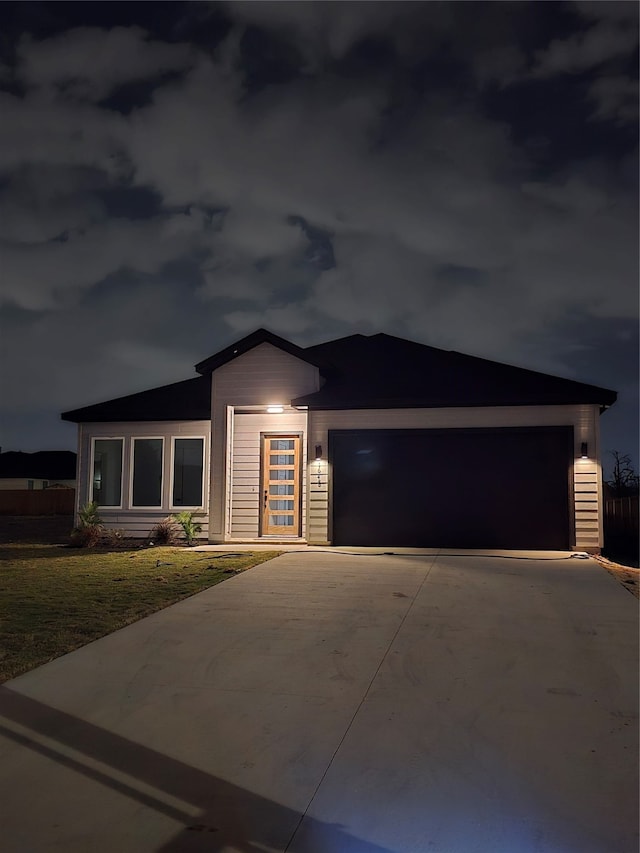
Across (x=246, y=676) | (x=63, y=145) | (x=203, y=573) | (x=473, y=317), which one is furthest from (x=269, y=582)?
(x=473, y=317)

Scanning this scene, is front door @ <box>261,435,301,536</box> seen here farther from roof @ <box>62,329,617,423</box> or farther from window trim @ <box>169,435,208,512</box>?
roof @ <box>62,329,617,423</box>

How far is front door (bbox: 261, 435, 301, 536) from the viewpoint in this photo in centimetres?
1417

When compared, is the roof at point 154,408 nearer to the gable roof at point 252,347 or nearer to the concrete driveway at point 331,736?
the gable roof at point 252,347

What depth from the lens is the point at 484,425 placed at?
1261 cm

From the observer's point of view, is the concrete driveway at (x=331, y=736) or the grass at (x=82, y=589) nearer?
the concrete driveway at (x=331, y=736)

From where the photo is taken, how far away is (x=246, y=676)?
15.4 feet

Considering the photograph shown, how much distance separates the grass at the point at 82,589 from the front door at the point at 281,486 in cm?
220

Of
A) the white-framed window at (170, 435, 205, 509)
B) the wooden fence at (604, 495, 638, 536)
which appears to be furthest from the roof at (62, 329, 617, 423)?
the wooden fence at (604, 495, 638, 536)

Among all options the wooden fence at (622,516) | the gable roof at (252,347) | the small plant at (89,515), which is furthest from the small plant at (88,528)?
the wooden fence at (622,516)

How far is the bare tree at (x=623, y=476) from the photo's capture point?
24.0 meters

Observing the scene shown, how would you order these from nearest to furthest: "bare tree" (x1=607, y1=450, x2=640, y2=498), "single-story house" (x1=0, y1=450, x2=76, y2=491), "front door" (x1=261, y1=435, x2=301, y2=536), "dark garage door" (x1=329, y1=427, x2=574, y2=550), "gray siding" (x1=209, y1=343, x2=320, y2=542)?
"dark garage door" (x1=329, y1=427, x2=574, y2=550)
"gray siding" (x1=209, y1=343, x2=320, y2=542)
"front door" (x1=261, y1=435, x2=301, y2=536)
"bare tree" (x1=607, y1=450, x2=640, y2=498)
"single-story house" (x1=0, y1=450, x2=76, y2=491)

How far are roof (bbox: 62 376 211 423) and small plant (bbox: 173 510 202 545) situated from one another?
219 cm

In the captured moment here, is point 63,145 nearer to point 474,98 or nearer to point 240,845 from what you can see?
point 474,98

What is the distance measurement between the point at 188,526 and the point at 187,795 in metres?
11.1
